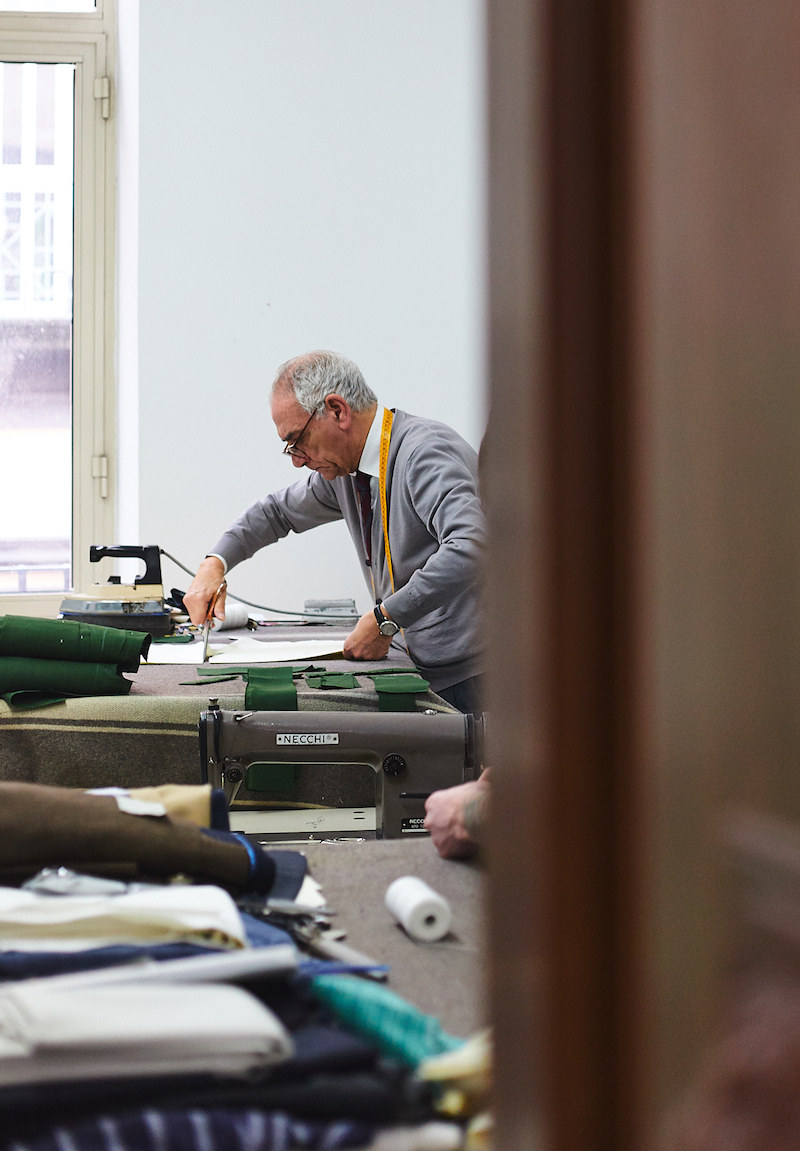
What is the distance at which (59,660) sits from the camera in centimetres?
181

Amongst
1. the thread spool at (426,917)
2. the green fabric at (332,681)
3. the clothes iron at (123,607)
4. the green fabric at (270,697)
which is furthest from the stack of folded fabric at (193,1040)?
the clothes iron at (123,607)

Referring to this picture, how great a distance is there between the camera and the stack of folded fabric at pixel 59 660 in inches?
68.6

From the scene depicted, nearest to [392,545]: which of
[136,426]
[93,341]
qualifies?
[136,426]

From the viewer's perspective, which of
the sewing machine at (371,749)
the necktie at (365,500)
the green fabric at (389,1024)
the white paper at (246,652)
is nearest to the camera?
the green fabric at (389,1024)

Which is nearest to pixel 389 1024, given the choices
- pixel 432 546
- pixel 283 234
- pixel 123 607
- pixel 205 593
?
pixel 123 607

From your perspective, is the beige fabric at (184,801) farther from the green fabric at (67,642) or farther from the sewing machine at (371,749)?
the green fabric at (67,642)

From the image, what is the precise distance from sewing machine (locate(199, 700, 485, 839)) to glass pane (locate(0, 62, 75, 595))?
298 centimetres

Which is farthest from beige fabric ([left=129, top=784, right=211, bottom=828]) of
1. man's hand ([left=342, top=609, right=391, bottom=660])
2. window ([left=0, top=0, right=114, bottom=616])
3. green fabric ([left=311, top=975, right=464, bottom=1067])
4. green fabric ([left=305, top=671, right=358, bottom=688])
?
window ([left=0, top=0, right=114, bottom=616])

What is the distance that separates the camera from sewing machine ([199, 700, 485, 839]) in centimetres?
155

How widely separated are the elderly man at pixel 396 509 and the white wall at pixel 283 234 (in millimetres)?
708

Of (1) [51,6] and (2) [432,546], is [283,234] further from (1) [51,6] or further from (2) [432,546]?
(2) [432,546]

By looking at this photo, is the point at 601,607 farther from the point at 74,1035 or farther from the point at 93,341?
the point at 93,341

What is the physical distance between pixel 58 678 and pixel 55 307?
2957 millimetres

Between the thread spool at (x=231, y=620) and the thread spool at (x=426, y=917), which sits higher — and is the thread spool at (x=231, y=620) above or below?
above
